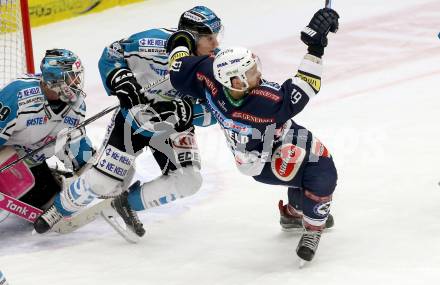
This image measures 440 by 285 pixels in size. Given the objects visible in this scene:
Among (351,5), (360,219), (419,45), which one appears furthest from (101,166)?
(351,5)

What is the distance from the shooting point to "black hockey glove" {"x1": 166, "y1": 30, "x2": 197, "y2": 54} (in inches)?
180

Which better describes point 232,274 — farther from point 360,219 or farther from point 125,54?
point 125,54

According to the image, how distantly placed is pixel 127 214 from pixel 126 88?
2.18 ft

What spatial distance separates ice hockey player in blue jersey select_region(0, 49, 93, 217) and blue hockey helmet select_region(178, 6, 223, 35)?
69cm

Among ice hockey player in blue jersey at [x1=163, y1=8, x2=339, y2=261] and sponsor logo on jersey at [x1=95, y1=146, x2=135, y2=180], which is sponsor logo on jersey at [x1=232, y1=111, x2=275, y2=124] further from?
sponsor logo on jersey at [x1=95, y1=146, x2=135, y2=180]

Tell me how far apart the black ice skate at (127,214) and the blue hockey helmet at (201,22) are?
0.91 meters

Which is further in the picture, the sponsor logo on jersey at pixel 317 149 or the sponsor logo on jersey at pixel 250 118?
the sponsor logo on jersey at pixel 317 149

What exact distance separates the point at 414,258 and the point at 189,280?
975 millimetres

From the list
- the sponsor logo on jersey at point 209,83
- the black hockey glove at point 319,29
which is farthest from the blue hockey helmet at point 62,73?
the black hockey glove at point 319,29

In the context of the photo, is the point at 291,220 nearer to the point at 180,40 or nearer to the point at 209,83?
the point at 209,83

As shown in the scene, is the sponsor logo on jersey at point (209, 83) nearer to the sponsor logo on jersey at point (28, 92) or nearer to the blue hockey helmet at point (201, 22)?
the blue hockey helmet at point (201, 22)

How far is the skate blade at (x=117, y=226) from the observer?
4.80 metres

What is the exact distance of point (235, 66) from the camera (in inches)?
159

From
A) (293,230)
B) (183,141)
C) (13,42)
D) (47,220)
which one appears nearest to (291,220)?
(293,230)
